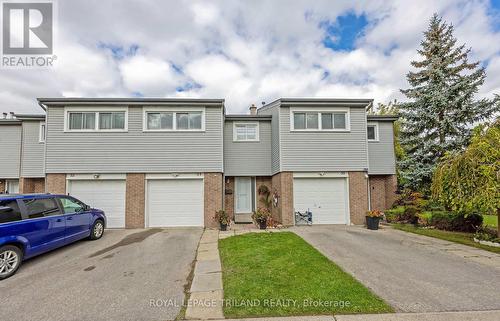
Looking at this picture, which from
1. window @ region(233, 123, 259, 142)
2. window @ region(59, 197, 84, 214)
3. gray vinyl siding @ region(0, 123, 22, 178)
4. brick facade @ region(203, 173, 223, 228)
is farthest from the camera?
window @ region(233, 123, 259, 142)

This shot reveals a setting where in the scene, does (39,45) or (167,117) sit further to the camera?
(167,117)

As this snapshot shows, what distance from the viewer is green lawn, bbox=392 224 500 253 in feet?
26.6

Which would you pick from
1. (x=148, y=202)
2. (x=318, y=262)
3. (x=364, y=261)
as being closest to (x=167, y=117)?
(x=148, y=202)

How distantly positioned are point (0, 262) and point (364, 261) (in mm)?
8673

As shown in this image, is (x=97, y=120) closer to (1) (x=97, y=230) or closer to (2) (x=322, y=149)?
(1) (x=97, y=230)

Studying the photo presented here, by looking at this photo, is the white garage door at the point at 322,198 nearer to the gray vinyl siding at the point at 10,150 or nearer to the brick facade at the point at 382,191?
the brick facade at the point at 382,191

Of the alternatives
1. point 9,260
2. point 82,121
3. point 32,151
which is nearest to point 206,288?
point 9,260

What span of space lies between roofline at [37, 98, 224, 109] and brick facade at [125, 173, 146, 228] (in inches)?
136

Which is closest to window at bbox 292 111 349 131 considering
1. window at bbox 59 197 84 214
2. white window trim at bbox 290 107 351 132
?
white window trim at bbox 290 107 351 132

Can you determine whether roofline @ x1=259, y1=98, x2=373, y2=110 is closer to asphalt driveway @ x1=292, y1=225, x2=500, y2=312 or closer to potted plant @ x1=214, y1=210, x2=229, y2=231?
potted plant @ x1=214, y1=210, x2=229, y2=231

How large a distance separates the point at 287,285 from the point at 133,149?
31.5 feet

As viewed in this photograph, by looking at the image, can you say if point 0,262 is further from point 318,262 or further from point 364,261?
point 364,261

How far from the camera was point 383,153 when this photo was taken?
14250mm

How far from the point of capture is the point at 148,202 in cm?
1142
